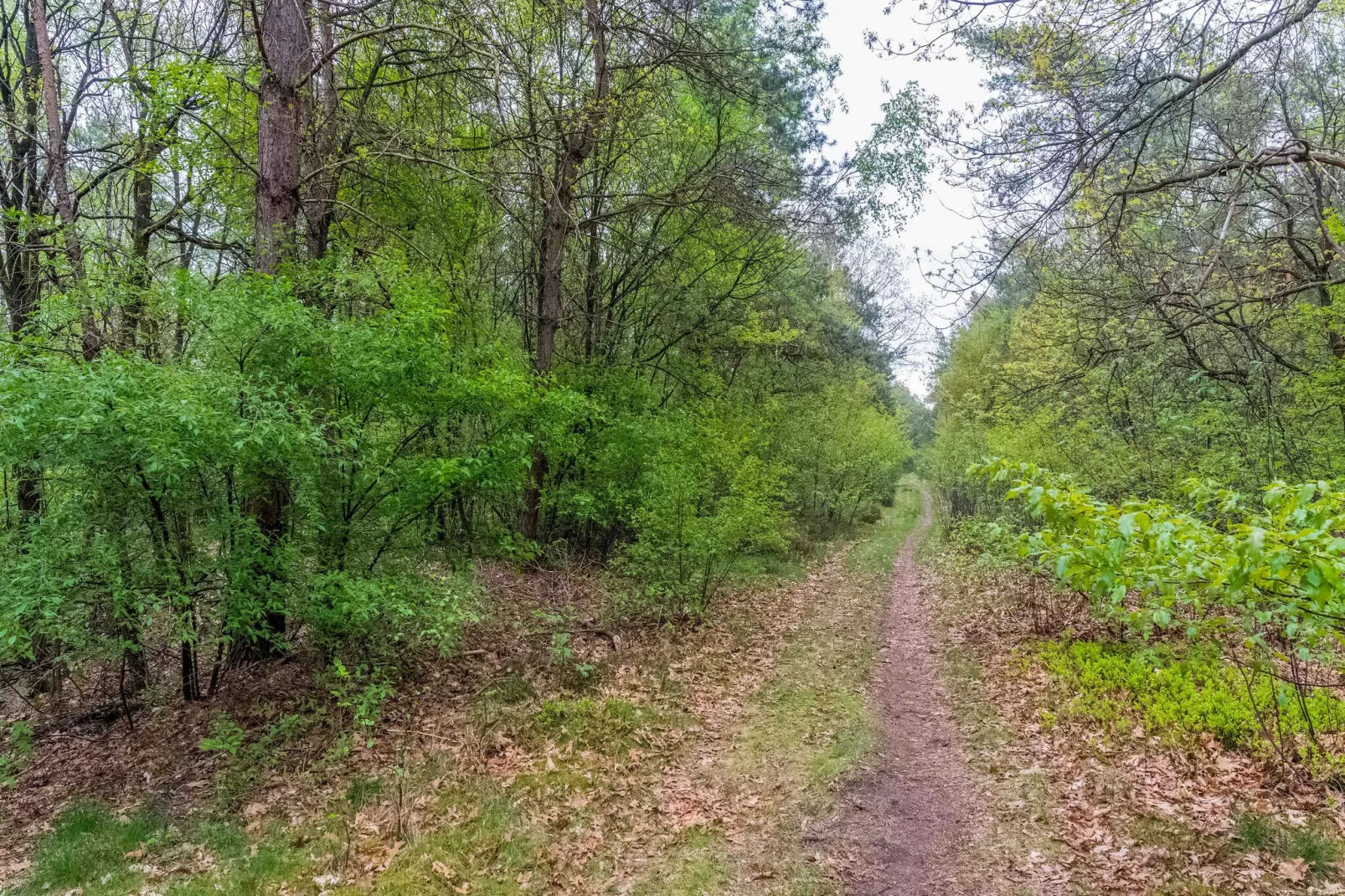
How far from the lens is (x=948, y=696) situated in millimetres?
7582

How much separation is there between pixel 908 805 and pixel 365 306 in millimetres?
7399

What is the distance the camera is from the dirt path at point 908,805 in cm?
450

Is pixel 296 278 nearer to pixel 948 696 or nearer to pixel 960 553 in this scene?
pixel 948 696

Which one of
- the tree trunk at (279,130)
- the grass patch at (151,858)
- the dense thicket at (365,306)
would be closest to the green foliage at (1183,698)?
the dense thicket at (365,306)

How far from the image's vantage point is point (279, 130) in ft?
22.0

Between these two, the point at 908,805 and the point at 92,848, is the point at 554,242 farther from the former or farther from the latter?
the point at 908,805

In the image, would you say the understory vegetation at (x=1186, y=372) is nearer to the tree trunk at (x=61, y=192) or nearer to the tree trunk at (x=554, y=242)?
the tree trunk at (x=554, y=242)

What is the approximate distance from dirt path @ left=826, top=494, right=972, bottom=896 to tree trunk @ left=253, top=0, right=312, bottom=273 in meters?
7.51

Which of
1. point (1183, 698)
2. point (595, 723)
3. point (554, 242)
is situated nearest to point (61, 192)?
point (554, 242)

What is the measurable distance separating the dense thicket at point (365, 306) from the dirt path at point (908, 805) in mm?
3717

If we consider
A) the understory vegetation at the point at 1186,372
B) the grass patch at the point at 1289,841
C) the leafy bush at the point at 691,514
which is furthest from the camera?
the leafy bush at the point at 691,514

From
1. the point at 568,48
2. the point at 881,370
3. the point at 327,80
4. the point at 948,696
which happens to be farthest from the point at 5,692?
the point at 881,370

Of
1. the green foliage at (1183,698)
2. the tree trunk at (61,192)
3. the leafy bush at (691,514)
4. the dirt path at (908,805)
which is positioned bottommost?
the dirt path at (908,805)

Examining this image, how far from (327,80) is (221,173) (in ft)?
5.89
